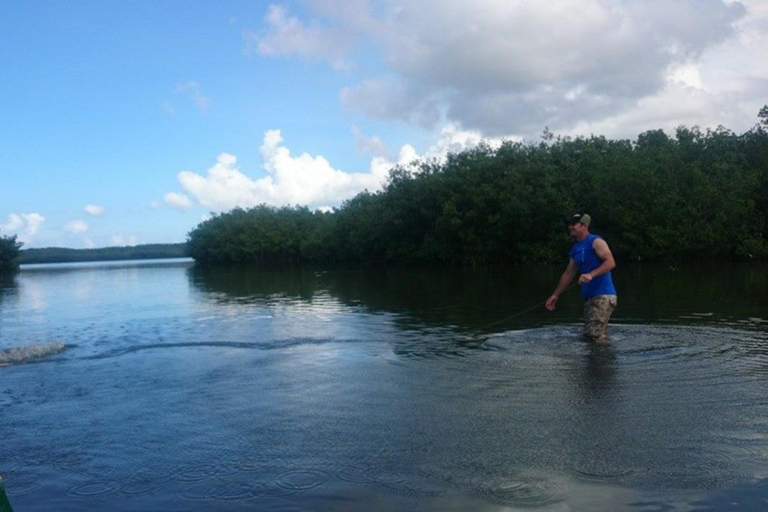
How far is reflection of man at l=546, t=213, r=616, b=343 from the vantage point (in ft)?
40.6

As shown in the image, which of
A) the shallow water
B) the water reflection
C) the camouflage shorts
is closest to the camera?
the shallow water

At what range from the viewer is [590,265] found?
12688 mm

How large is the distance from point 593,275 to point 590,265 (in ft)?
1.24

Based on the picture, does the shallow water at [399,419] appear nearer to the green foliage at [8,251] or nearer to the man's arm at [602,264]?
the man's arm at [602,264]

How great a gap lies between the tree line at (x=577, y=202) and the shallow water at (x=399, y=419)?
36483mm

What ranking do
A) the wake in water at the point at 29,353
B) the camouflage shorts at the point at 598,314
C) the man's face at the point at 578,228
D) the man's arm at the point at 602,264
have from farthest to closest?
the wake in water at the point at 29,353 → the camouflage shorts at the point at 598,314 → the man's face at the point at 578,228 → the man's arm at the point at 602,264

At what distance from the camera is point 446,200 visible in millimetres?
67562

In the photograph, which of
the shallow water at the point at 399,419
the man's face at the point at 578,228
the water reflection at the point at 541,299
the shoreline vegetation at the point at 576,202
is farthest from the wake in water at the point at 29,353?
the shoreline vegetation at the point at 576,202

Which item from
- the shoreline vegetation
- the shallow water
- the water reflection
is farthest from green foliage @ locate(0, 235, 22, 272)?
the shallow water

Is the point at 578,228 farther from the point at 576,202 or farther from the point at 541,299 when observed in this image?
the point at 576,202

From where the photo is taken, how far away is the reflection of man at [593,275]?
12.4m

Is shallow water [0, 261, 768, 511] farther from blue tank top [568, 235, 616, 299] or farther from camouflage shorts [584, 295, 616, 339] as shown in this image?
blue tank top [568, 235, 616, 299]

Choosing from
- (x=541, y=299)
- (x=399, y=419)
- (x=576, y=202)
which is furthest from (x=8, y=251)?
(x=399, y=419)

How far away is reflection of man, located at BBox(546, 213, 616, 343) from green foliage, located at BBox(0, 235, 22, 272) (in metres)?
123
